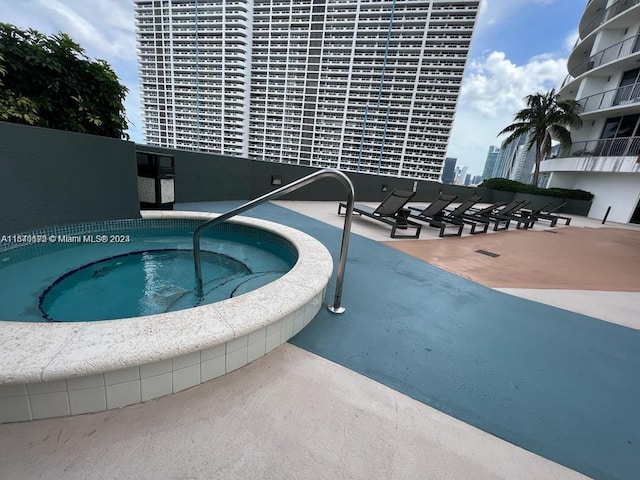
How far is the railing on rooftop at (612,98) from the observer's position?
1367cm

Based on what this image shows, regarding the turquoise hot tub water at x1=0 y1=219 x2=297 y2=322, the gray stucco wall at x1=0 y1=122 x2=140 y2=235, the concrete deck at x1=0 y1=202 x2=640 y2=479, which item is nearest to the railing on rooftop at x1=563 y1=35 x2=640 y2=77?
the concrete deck at x1=0 y1=202 x2=640 y2=479

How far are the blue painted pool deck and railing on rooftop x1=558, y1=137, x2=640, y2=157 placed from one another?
18085 mm

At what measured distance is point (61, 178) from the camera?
3.18m

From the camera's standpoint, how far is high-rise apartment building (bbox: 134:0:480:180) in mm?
61500

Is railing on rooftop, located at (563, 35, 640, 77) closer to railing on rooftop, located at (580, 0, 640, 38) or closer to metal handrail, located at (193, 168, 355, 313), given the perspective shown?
railing on rooftop, located at (580, 0, 640, 38)

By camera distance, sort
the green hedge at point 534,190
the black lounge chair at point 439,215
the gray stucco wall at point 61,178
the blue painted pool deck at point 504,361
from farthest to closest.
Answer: the green hedge at point 534,190
the black lounge chair at point 439,215
the gray stucco wall at point 61,178
the blue painted pool deck at point 504,361

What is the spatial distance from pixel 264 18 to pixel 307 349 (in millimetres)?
92266

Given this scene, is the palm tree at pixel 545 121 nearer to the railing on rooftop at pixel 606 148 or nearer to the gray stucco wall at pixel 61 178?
the railing on rooftop at pixel 606 148

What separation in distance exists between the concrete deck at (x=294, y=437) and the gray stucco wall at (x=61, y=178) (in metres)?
2.99

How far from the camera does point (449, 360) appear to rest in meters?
1.77

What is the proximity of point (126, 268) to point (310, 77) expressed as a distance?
78.4 meters

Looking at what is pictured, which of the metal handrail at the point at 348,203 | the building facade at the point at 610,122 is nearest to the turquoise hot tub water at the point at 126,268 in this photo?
the metal handrail at the point at 348,203

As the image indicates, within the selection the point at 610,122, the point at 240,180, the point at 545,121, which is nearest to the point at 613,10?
the point at 610,122

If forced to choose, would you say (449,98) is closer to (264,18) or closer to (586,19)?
(586,19)
